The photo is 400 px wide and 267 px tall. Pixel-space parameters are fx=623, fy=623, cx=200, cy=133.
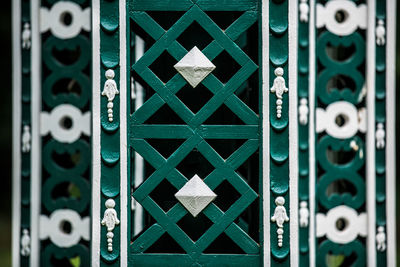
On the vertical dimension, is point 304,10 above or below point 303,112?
above

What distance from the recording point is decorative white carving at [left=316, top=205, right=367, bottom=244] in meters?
1.87

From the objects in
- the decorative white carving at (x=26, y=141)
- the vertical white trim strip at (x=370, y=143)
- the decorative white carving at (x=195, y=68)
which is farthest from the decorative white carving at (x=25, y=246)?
the vertical white trim strip at (x=370, y=143)

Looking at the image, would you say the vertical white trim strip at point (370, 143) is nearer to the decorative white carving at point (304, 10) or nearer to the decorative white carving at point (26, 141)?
the decorative white carving at point (304, 10)

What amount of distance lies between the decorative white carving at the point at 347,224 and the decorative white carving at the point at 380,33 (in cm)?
50

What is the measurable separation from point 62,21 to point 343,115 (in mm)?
907

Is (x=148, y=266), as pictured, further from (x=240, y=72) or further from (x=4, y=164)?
(x=4, y=164)

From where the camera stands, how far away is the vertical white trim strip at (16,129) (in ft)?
6.21

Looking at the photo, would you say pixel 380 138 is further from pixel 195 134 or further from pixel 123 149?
pixel 123 149

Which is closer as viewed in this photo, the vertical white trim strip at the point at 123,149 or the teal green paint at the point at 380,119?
the vertical white trim strip at the point at 123,149

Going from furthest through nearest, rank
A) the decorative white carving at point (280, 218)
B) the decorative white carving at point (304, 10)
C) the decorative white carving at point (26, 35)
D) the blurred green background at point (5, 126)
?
1. the blurred green background at point (5, 126)
2. the decorative white carving at point (26, 35)
3. the decorative white carving at point (304, 10)
4. the decorative white carving at point (280, 218)

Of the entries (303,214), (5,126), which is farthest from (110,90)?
(5,126)

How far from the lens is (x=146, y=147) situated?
5.35 feet

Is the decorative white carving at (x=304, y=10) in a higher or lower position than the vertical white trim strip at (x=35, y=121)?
higher

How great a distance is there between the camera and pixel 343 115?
188cm
